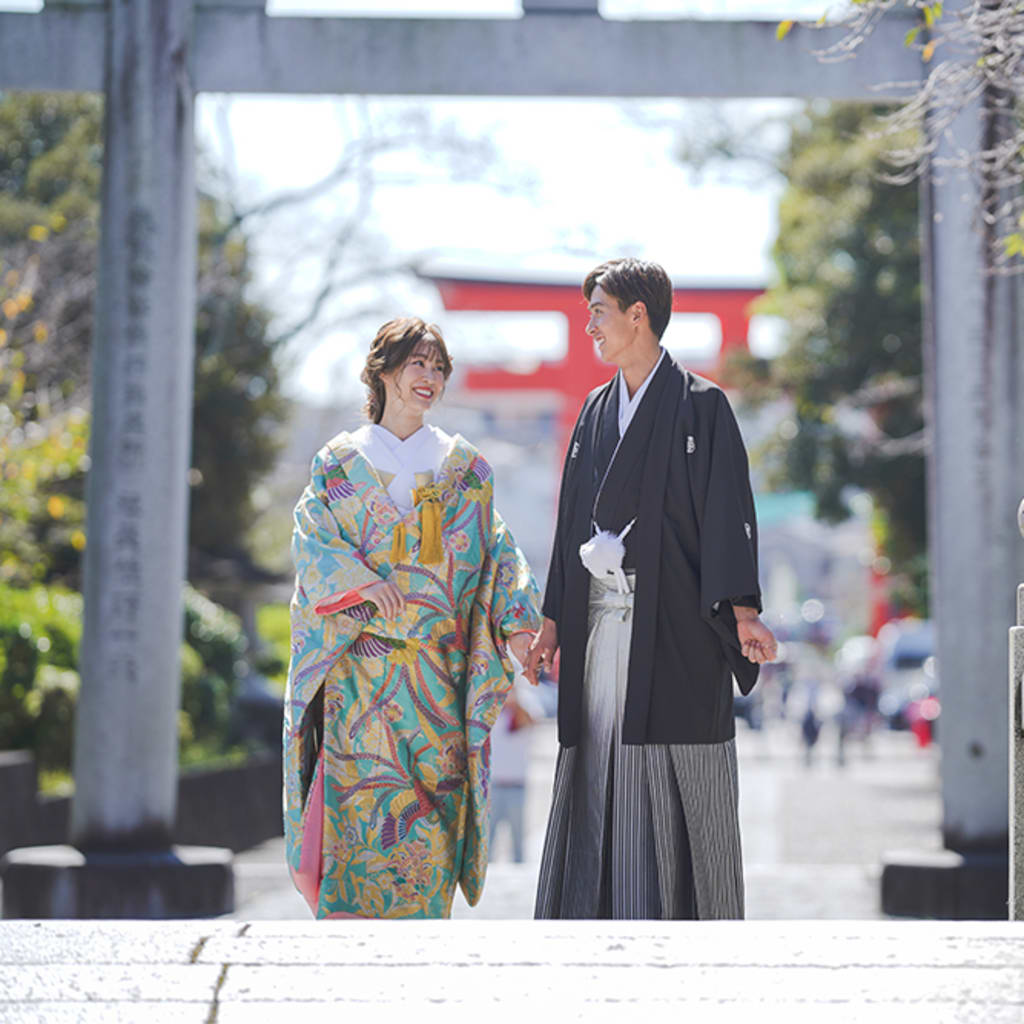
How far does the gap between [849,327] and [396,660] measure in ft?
46.6

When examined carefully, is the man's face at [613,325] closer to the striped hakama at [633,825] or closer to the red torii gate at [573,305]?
the striped hakama at [633,825]

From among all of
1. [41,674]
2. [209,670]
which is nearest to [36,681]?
[41,674]

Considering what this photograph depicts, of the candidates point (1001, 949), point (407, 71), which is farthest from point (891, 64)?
point (1001, 949)

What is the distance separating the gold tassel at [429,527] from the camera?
4.76 m

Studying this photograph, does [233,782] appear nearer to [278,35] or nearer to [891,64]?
[278,35]

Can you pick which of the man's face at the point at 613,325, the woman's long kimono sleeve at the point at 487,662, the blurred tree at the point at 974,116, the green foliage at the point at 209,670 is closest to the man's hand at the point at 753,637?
the woman's long kimono sleeve at the point at 487,662

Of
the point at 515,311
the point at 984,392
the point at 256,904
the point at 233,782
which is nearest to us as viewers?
the point at 984,392

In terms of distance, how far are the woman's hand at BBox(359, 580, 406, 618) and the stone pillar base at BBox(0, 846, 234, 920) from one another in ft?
10.3

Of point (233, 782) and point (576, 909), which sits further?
point (233, 782)

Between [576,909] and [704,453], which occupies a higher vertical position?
[704,453]

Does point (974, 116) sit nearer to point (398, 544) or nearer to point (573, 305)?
point (398, 544)

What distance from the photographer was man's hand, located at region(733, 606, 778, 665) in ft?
14.2

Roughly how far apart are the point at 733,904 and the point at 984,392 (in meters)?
3.71

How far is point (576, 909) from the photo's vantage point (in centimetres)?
454
